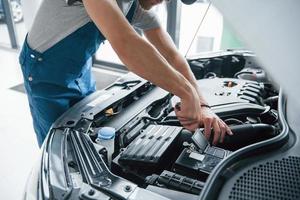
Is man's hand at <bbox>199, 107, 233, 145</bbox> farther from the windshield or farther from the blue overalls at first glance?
the windshield

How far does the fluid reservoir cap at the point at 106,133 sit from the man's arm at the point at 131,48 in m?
0.24

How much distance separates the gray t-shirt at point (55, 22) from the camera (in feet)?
3.54

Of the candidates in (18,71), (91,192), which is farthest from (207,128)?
(18,71)

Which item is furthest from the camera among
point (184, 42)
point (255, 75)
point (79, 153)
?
point (184, 42)

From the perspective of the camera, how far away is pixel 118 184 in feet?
2.42

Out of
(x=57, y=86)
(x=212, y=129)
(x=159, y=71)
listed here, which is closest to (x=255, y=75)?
(x=212, y=129)

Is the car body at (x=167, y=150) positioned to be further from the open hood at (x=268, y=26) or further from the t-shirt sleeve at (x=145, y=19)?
the t-shirt sleeve at (x=145, y=19)

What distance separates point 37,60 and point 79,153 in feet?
1.78

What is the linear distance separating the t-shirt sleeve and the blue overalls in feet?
0.12

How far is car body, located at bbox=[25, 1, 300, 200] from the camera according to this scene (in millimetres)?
630

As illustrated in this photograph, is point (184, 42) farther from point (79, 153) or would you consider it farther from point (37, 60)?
point (79, 153)

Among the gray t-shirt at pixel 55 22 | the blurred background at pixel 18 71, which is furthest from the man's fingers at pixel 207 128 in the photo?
the gray t-shirt at pixel 55 22

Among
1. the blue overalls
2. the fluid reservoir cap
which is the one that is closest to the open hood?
the fluid reservoir cap

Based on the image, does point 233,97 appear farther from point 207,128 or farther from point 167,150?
point 167,150
